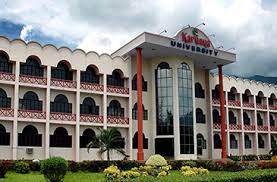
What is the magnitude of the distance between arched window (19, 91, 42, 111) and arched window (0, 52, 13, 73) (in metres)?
2.68

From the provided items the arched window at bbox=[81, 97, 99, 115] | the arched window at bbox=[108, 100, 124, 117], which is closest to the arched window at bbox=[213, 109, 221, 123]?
the arched window at bbox=[108, 100, 124, 117]

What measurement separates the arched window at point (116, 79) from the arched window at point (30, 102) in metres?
7.93

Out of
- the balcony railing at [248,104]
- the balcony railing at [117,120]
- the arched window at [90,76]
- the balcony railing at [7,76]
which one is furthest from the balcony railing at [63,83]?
the balcony railing at [248,104]

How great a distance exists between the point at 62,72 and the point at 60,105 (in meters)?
3.21

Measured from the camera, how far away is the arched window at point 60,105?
117 feet

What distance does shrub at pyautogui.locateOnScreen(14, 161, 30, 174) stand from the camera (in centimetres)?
2772

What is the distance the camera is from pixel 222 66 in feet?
150

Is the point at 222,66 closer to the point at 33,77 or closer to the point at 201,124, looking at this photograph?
the point at 201,124

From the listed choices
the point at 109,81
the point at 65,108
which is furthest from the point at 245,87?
the point at 65,108

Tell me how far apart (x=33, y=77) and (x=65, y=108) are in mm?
4425

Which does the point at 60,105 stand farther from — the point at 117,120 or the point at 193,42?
the point at 193,42

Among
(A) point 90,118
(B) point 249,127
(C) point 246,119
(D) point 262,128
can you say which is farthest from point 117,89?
(D) point 262,128

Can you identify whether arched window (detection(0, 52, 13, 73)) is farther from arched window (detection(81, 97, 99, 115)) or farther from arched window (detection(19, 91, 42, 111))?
arched window (detection(81, 97, 99, 115))

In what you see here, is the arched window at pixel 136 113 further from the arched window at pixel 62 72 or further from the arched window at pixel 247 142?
the arched window at pixel 247 142
